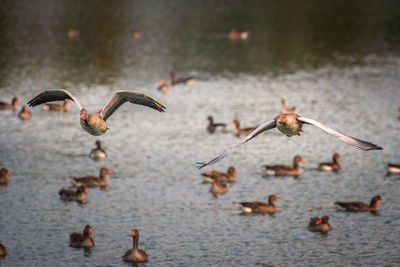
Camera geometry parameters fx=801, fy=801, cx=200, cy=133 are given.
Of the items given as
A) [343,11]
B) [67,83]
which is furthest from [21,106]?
[343,11]

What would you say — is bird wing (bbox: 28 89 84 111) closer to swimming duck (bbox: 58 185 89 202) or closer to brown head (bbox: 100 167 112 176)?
swimming duck (bbox: 58 185 89 202)

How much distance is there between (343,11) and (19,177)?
57.7m

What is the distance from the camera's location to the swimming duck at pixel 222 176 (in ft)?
118

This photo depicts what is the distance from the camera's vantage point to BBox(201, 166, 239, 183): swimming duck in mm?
35969

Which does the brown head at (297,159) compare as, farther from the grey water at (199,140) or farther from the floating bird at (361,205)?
the floating bird at (361,205)

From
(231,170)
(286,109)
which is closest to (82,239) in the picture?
(231,170)

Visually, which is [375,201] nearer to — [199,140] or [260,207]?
[260,207]

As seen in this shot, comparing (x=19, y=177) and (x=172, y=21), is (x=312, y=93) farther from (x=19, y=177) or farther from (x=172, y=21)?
(x=172, y=21)

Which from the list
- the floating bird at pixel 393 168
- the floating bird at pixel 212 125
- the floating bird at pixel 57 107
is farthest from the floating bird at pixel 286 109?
the floating bird at pixel 57 107

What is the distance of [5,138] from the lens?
43.0 m

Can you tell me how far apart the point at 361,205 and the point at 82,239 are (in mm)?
11471

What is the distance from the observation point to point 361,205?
32781mm

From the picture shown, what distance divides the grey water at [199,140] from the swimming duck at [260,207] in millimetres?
404

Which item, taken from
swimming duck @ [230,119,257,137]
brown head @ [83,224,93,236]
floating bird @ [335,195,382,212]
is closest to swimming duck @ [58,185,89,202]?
brown head @ [83,224,93,236]
